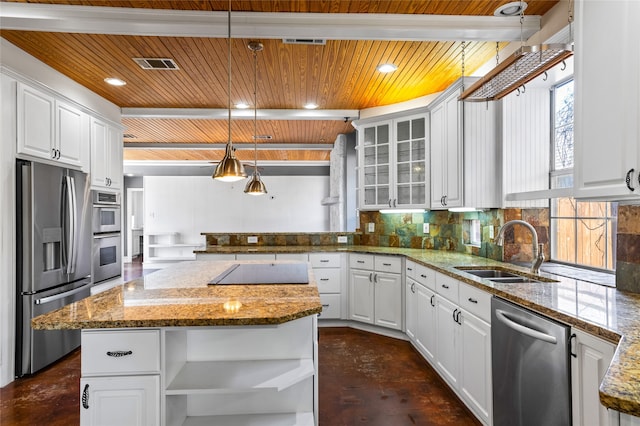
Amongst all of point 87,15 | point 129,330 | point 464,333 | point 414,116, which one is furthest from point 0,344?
point 414,116

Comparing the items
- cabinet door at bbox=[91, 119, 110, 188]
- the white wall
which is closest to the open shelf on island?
cabinet door at bbox=[91, 119, 110, 188]

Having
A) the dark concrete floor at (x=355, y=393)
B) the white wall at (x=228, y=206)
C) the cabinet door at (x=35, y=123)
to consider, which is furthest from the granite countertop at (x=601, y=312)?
the white wall at (x=228, y=206)

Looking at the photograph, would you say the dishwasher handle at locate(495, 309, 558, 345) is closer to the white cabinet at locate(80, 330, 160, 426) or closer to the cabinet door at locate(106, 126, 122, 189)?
the white cabinet at locate(80, 330, 160, 426)

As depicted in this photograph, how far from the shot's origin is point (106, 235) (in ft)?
12.6

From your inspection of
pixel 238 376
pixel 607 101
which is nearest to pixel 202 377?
pixel 238 376

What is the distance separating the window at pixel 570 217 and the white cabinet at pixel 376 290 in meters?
1.45

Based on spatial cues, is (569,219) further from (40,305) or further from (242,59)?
(40,305)

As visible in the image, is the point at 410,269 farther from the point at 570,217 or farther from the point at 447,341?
the point at 570,217

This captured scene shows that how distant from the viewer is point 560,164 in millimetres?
2699

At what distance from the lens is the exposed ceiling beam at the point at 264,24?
2.35m

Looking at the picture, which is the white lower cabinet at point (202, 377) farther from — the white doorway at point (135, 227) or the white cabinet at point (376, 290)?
the white doorway at point (135, 227)

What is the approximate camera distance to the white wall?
837cm

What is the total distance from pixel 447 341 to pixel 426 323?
0.44 m

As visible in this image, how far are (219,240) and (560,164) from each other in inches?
156
